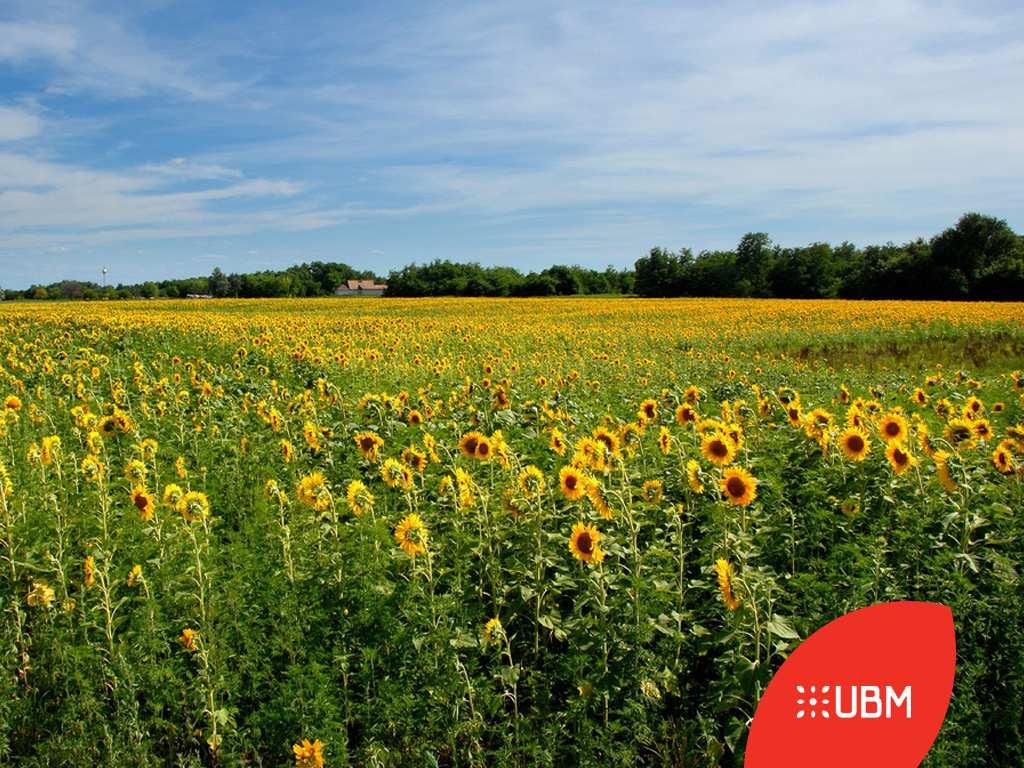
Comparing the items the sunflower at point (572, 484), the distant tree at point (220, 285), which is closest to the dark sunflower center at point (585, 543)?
the sunflower at point (572, 484)

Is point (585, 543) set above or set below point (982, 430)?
below

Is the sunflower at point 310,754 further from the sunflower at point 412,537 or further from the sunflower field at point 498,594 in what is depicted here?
the sunflower at point 412,537

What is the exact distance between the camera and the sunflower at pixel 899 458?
12.9 feet

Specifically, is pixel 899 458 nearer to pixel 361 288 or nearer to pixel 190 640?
pixel 190 640

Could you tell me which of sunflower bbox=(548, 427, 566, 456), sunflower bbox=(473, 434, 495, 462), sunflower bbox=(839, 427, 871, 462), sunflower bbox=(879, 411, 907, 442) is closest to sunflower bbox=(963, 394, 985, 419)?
sunflower bbox=(879, 411, 907, 442)

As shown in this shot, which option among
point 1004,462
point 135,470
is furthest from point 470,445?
point 1004,462

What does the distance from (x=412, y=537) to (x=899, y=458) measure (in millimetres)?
2787

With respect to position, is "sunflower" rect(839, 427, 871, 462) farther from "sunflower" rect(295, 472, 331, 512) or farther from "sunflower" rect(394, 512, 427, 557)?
"sunflower" rect(295, 472, 331, 512)

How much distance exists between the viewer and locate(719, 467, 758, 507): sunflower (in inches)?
133

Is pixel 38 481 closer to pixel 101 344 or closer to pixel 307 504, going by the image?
pixel 307 504

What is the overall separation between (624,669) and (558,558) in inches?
26.2

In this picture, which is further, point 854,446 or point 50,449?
point 50,449

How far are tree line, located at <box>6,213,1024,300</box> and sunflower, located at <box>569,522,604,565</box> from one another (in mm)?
57744

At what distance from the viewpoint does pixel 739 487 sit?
343 centimetres
